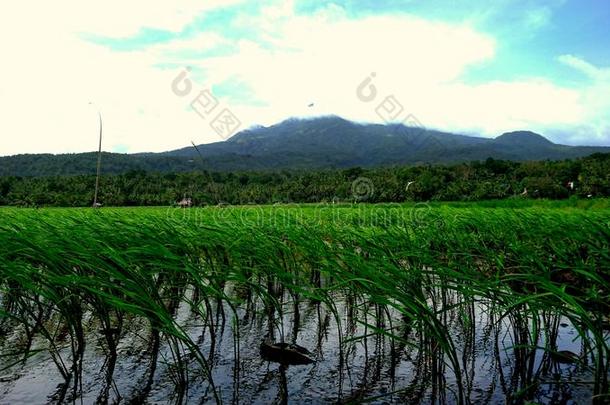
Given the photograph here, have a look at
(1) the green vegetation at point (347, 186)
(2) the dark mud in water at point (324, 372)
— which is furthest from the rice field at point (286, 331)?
(1) the green vegetation at point (347, 186)

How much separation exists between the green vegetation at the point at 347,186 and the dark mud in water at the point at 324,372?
31.4 meters

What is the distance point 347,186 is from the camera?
5359 cm

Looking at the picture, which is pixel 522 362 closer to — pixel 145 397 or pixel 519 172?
pixel 145 397

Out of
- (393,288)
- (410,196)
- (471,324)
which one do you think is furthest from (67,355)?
(410,196)

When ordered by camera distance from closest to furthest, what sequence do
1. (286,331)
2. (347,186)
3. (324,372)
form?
(324,372) → (286,331) → (347,186)

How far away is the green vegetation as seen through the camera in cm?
3881

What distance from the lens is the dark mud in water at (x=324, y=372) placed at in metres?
3.63

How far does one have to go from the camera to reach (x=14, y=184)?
59.7 m

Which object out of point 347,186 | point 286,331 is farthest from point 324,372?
point 347,186

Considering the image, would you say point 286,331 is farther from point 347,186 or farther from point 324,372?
point 347,186

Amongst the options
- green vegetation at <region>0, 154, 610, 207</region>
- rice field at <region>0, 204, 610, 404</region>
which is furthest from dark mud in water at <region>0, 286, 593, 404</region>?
green vegetation at <region>0, 154, 610, 207</region>

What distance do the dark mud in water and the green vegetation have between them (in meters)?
31.4

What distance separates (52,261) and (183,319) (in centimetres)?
232

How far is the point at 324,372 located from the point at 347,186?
49812 mm
